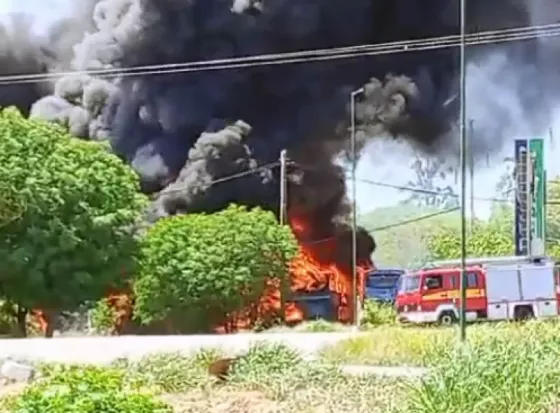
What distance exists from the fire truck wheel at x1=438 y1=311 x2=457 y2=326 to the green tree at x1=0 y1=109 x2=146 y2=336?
1959 mm

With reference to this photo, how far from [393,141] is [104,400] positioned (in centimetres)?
309

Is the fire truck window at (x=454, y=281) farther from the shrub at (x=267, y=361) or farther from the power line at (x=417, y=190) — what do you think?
the shrub at (x=267, y=361)

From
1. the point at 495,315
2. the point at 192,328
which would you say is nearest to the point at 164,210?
the point at 192,328

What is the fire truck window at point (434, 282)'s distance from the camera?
6.70 metres

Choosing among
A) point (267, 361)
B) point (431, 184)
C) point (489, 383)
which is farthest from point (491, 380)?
point (431, 184)

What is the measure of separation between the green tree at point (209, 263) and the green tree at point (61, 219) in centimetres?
20

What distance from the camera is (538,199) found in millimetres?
6734

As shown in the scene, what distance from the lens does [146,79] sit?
664cm

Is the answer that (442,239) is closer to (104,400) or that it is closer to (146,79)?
(146,79)

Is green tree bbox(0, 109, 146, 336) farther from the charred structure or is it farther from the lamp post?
the lamp post

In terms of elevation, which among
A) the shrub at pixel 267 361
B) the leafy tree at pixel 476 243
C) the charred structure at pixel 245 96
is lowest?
the shrub at pixel 267 361

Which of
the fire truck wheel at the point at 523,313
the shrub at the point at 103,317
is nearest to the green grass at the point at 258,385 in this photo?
the shrub at the point at 103,317

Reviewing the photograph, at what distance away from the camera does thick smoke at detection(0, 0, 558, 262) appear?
661 centimetres

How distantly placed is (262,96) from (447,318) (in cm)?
182
